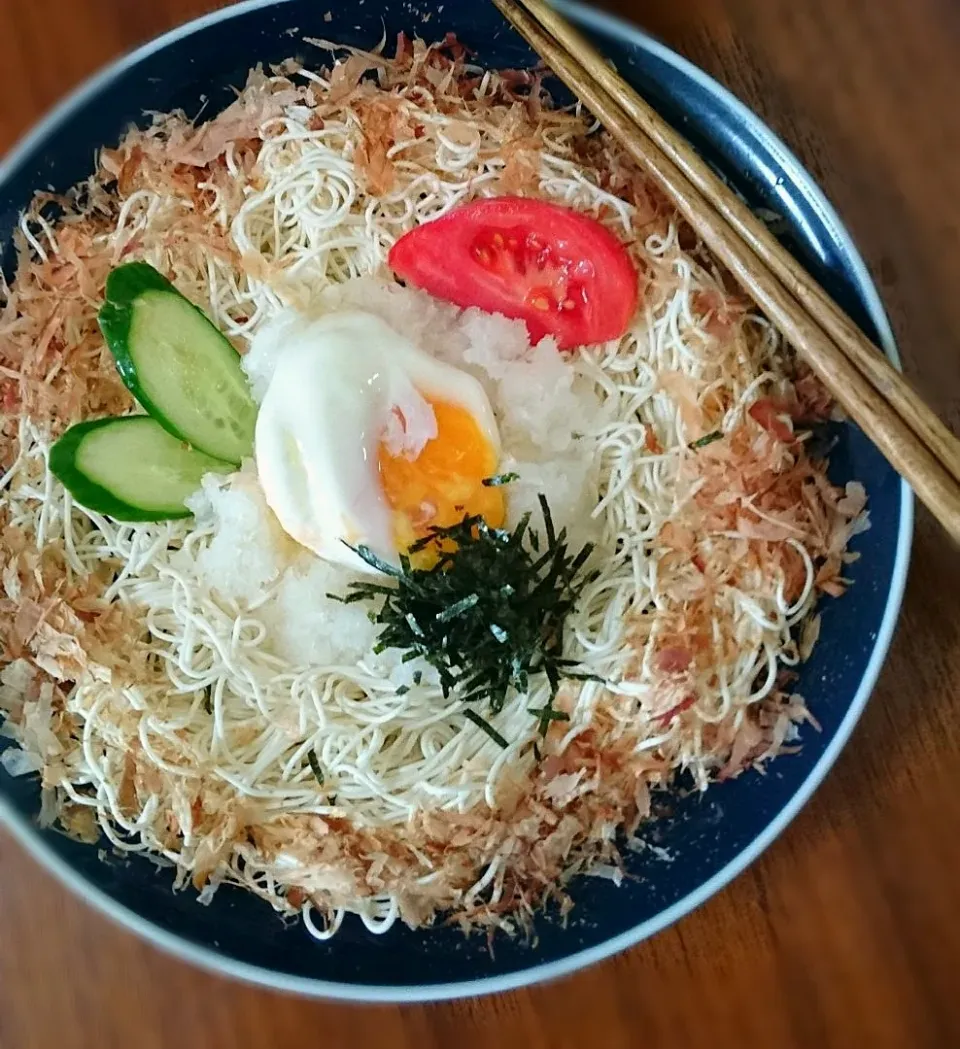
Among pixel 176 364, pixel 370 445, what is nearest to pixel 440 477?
pixel 370 445

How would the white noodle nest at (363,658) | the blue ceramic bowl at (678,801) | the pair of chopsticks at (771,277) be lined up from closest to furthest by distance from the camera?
the pair of chopsticks at (771,277), the blue ceramic bowl at (678,801), the white noodle nest at (363,658)

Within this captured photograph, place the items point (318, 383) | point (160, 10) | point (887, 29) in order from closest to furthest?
1. point (318, 383)
2. point (887, 29)
3. point (160, 10)

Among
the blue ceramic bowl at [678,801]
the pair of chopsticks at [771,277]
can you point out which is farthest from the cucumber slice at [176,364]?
the pair of chopsticks at [771,277]

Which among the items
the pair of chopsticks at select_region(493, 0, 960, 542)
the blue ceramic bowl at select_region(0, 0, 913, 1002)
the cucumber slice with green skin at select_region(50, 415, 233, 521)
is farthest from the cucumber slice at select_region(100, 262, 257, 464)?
the pair of chopsticks at select_region(493, 0, 960, 542)

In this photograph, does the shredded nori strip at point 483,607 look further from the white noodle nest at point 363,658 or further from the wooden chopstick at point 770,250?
the wooden chopstick at point 770,250

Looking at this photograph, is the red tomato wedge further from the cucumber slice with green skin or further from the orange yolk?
the cucumber slice with green skin

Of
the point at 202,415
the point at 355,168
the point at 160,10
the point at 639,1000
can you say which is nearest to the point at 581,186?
the point at 355,168

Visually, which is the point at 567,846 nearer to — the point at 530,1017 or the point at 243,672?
the point at 530,1017
